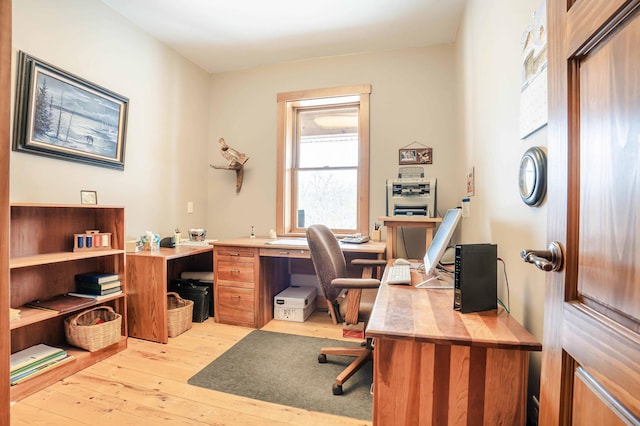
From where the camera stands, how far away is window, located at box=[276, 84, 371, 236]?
10.4 feet

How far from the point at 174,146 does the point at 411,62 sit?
2606 millimetres

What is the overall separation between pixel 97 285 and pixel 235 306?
1.08 m

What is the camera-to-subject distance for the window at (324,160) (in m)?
3.17

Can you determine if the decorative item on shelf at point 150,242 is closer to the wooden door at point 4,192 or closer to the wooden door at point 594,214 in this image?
the wooden door at point 4,192

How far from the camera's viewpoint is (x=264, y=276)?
110 inches

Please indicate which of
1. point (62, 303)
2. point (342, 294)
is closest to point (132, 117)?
point (62, 303)

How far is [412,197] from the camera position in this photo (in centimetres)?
262

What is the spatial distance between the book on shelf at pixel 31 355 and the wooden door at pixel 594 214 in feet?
8.20

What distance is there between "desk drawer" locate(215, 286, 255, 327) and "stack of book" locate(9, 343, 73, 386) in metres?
1.11

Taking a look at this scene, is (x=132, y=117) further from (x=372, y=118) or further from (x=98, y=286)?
(x=372, y=118)

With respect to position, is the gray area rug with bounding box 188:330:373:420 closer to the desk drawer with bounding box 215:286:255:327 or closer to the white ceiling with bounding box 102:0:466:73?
→ the desk drawer with bounding box 215:286:255:327

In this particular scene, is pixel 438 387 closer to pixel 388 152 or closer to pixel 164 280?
pixel 164 280

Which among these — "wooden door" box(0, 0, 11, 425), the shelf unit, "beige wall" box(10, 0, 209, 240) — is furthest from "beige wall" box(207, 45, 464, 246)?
"wooden door" box(0, 0, 11, 425)

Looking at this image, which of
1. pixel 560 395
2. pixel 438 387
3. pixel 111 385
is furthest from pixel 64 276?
pixel 560 395
